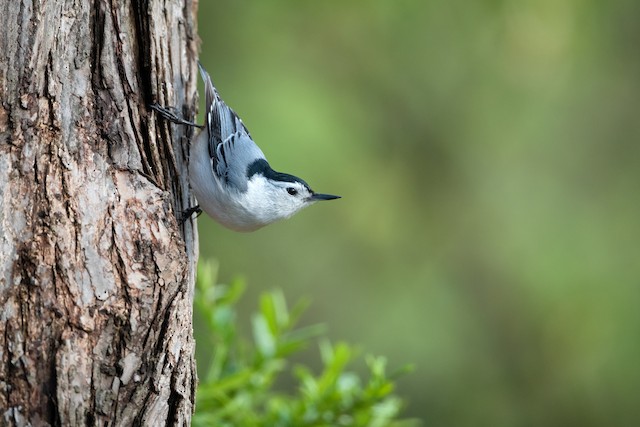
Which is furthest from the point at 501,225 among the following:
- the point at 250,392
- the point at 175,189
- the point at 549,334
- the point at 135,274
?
the point at 135,274

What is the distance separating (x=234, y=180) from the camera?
2490mm

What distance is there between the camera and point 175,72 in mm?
2176

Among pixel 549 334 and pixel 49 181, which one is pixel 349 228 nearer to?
pixel 549 334

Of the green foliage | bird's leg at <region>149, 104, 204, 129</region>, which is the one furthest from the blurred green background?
bird's leg at <region>149, 104, 204, 129</region>

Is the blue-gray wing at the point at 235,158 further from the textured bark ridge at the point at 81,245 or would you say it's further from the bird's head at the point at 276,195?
the textured bark ridge at the point at 81,245

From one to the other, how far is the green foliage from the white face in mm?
237

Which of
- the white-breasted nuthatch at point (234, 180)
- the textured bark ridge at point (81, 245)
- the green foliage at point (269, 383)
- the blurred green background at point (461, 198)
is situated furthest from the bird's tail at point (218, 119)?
the blurred green background at point (461, 198)

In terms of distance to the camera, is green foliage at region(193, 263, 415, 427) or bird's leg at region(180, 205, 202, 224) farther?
green foliage at region(193, 263, 415, 427)

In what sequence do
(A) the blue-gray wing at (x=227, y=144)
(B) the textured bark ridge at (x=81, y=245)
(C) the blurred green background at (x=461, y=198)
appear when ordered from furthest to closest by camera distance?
1. (C) the blurred green background at (x=461, y=198)
2. (A) the blue-gray wing at (x=227, y=144)
3. (B) the textured bark ridge at (x=81, y=245)

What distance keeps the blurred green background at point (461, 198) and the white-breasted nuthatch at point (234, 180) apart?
4.90 ft

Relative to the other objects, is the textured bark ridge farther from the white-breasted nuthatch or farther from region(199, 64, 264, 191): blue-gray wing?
region(199, 64, 264, 191): blue-gray wing

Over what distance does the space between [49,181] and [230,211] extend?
790 millimetres

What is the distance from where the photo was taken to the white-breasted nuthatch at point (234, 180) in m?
2.35

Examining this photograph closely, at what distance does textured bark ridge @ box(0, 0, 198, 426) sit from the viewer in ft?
5.45
